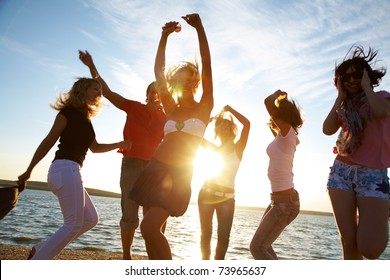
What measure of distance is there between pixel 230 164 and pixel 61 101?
277cm

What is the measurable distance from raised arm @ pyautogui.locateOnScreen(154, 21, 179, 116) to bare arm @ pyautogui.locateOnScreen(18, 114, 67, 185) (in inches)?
52.8

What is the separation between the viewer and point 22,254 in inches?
224

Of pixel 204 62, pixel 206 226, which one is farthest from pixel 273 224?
pixel 204 62

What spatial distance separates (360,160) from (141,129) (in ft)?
11.0

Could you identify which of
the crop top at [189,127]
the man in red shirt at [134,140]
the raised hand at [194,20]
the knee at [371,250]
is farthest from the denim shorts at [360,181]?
the man in red shirt at [134,140]

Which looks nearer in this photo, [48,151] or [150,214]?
[150,214]

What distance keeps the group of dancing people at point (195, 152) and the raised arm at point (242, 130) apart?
105cm

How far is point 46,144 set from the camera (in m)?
4.09

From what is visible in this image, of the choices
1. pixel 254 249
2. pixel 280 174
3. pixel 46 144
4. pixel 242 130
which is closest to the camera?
pixel 46 144

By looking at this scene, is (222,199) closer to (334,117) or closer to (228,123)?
(228,123)

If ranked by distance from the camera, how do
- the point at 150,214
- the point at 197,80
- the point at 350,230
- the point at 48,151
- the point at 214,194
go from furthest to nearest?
the point at 214,194 → the point at 48,151 → the point at 197,80 → the point at 350,230 → the point at 150,214

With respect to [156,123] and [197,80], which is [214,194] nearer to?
[156,123]
